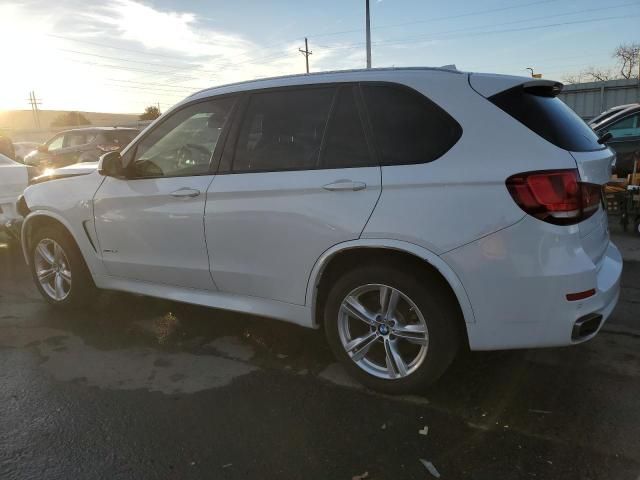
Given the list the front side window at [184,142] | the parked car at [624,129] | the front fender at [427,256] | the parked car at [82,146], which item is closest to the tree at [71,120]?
the parked car at [82,146]

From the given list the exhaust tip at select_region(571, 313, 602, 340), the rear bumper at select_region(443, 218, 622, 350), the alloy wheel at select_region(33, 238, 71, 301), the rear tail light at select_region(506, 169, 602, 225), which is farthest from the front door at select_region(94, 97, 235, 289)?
the exhaust tip at select_region(571, 313, 602, 340)

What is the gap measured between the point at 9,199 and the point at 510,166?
690 cm

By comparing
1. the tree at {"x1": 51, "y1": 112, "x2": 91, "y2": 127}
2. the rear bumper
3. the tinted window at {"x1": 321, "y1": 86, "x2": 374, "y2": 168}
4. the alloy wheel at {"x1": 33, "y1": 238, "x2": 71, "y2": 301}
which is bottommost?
the alloy wheel at {"x1": 33, "y1": 238, "x2": 71, "y2": 301}

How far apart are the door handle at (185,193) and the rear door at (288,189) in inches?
5.1

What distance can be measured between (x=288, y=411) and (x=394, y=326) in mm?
792

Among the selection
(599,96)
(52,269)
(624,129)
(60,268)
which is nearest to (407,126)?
(60,268)

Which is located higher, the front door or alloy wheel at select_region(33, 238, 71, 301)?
the front door

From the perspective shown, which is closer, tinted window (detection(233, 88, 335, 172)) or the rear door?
the rear door

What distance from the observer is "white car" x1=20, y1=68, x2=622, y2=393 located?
8.41ft

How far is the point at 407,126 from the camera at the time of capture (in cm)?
286

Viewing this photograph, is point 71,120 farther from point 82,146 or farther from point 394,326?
point 394,326

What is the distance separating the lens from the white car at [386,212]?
2.56 metres

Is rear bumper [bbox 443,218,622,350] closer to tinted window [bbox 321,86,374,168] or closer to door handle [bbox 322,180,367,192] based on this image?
door handle [bbox 322,180,367,192]

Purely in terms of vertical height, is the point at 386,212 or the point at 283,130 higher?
the point at 283,130
